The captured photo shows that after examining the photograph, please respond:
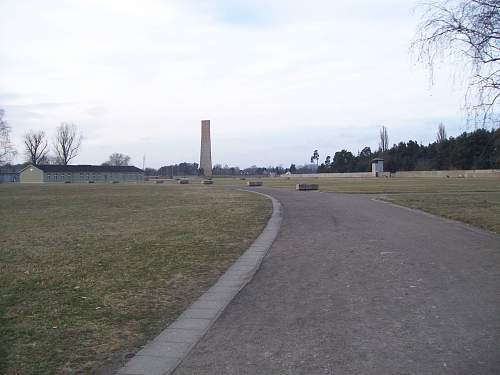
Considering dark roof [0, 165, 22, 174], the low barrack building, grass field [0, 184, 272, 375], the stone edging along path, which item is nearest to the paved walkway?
the stone edging along path

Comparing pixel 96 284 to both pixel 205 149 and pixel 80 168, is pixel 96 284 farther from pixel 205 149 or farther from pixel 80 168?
pixel 80 168

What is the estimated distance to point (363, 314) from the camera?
18.5ft

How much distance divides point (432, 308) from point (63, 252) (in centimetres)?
771

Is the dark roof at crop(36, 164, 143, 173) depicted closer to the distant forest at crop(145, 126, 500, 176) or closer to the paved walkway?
the distant forest at crop(145, 126, 500, 176)

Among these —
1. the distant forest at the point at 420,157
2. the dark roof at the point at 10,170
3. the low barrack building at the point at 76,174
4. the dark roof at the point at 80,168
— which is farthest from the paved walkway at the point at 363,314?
the dark roof at the point at 10,170

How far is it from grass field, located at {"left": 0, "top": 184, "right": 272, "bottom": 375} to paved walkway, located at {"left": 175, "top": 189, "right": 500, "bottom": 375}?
85 cm

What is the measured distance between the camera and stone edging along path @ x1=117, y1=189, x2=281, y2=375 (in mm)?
4195

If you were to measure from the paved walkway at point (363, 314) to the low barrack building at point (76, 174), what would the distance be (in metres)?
116

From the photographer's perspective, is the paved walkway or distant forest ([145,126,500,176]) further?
distant forest ([145,126,500,176])

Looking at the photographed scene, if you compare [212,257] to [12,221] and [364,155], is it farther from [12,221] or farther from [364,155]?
[364,155]

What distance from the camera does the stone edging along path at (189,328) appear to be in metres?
4.20

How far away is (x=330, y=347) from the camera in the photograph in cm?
456

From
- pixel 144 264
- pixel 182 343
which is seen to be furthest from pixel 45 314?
pixel 144 264

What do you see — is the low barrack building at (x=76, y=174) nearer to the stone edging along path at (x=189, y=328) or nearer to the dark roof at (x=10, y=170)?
the dark roof at (x=10, y=170)
